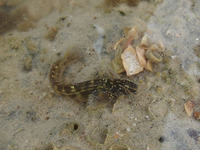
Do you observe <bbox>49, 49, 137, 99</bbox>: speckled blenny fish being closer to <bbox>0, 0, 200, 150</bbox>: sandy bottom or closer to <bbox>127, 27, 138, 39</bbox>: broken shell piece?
<bbox>0, 0, 200, 150</bbox>: sandy bottom

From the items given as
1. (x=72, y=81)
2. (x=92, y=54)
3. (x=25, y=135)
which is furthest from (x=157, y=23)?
(x=25, y=135)

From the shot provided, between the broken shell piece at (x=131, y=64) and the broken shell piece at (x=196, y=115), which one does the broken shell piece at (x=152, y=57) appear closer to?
the broken shell piece at (x=131, y=64)

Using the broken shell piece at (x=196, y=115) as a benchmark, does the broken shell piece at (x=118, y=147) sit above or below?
below

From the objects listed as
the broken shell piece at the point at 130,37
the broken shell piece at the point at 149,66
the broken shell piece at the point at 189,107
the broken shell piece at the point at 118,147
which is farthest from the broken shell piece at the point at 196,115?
the broken shell piece at the point at 130,37

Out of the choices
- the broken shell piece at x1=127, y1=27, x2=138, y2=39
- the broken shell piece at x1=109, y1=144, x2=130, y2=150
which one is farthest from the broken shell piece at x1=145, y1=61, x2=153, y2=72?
the broken shell piece at x1=109, y1=144, x2=130, y2=150

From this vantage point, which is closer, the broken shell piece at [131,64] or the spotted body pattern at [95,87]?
the spotted body pattern at [95,87]

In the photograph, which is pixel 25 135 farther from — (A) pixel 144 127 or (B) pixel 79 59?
(A) pixel 144 127

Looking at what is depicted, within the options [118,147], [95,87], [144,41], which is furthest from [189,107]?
[95,87]

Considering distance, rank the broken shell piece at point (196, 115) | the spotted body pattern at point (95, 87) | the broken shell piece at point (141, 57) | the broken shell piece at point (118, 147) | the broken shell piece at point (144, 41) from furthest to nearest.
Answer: the broken shell piece at point (144, 41)
the broken shell piece at point (141, 57)
the spotted body pattern at point (95, 87)
the broken shell piece at point (196, 115)
the broken shell piece at point (118, 147)
